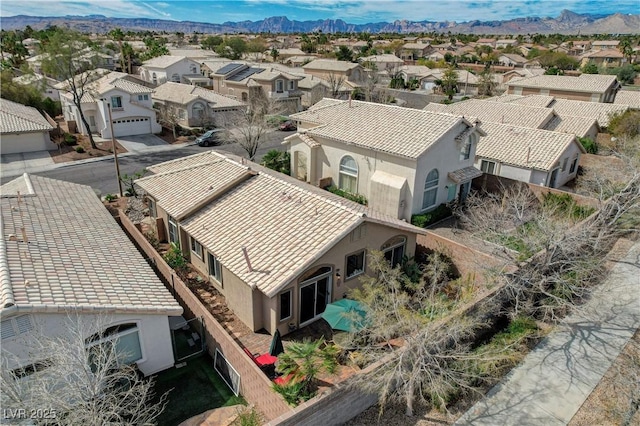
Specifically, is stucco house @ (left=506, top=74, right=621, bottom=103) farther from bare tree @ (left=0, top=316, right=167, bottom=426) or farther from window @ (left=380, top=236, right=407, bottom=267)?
bare tree @ (left=0, top=316, right=167, bottom=426)

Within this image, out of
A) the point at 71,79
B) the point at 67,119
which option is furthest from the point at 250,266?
the point at 67,119

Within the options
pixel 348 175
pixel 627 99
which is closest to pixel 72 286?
pixel 348 175

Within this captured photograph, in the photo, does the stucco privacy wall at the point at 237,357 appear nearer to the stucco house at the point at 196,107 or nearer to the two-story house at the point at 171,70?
the stucco house at the point at 196,107

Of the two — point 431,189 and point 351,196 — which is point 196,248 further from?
point 431,189

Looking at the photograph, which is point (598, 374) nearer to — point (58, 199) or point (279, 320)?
point (279, 320)

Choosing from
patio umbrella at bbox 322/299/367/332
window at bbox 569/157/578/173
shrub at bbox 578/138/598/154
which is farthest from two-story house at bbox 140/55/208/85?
patio umbrella at bbox 322/299/367/332

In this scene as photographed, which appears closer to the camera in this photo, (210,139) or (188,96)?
(210,139)

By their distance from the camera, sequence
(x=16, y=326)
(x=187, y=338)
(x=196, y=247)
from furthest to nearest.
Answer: (x=196, y=247)
(x=187, y=338)
(x=16, y=326)

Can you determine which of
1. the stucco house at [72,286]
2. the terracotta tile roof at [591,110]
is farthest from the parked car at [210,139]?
the terracotta tile roof at [591,110]
